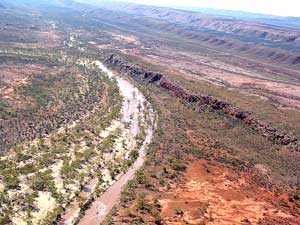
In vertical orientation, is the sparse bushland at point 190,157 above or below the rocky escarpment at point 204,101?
below

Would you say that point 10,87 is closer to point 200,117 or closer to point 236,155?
point 200,117

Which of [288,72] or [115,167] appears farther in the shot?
[288,72]

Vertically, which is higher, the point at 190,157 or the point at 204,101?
the point at 204,101

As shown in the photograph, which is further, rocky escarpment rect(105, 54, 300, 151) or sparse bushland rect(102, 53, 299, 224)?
rocky escarpment rect(105, 54, 300, 151)

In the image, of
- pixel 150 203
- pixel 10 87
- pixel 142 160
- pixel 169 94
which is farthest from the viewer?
pixel 169 94

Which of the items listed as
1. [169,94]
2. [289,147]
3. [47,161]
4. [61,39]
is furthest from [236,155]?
[61,39]

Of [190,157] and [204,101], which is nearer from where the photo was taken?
[190,157]

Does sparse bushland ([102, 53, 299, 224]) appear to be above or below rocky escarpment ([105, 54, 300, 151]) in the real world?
below

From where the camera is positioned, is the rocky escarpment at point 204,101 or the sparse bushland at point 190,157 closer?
the sparse bushland at point 190,157
